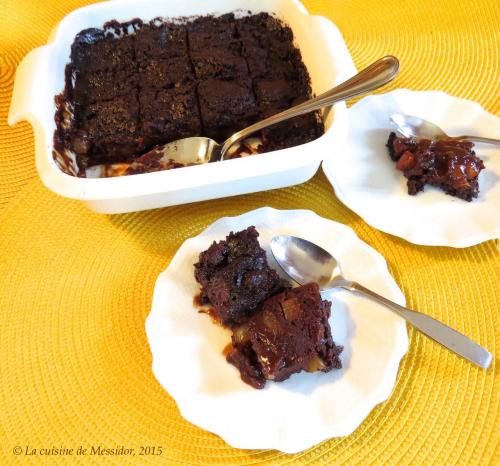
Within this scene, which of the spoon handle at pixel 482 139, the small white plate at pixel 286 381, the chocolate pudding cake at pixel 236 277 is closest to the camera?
the small white plate at pixel 286 381

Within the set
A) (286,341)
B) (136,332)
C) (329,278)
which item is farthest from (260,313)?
(136,332)

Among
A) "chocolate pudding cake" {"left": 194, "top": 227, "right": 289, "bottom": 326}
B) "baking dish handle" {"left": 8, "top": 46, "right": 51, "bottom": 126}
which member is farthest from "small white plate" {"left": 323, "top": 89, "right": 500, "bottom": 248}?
"baking dish handle" {"left": 8, "top": 46, "right": 51, "bottom": 126}

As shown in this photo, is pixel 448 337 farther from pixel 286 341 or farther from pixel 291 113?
pixel 291 113

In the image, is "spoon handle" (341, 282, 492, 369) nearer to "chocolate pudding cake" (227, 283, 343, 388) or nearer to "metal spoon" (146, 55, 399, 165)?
"chocolate pudding cake" (227, 283, 343, 388)

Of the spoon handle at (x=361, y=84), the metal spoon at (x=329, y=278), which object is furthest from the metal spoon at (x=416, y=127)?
the metal spoon at (x=329, y=278)

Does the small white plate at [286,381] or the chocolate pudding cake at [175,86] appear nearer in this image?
the small white plate at [286,381]

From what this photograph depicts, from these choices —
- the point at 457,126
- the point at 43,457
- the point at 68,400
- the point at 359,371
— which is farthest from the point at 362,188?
the point at 43,457

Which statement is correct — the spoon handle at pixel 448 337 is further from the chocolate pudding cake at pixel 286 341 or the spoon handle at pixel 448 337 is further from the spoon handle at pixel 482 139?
the spoon handle at pixel 482 139

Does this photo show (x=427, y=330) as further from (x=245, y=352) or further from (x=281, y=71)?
(x=281, y=71)
